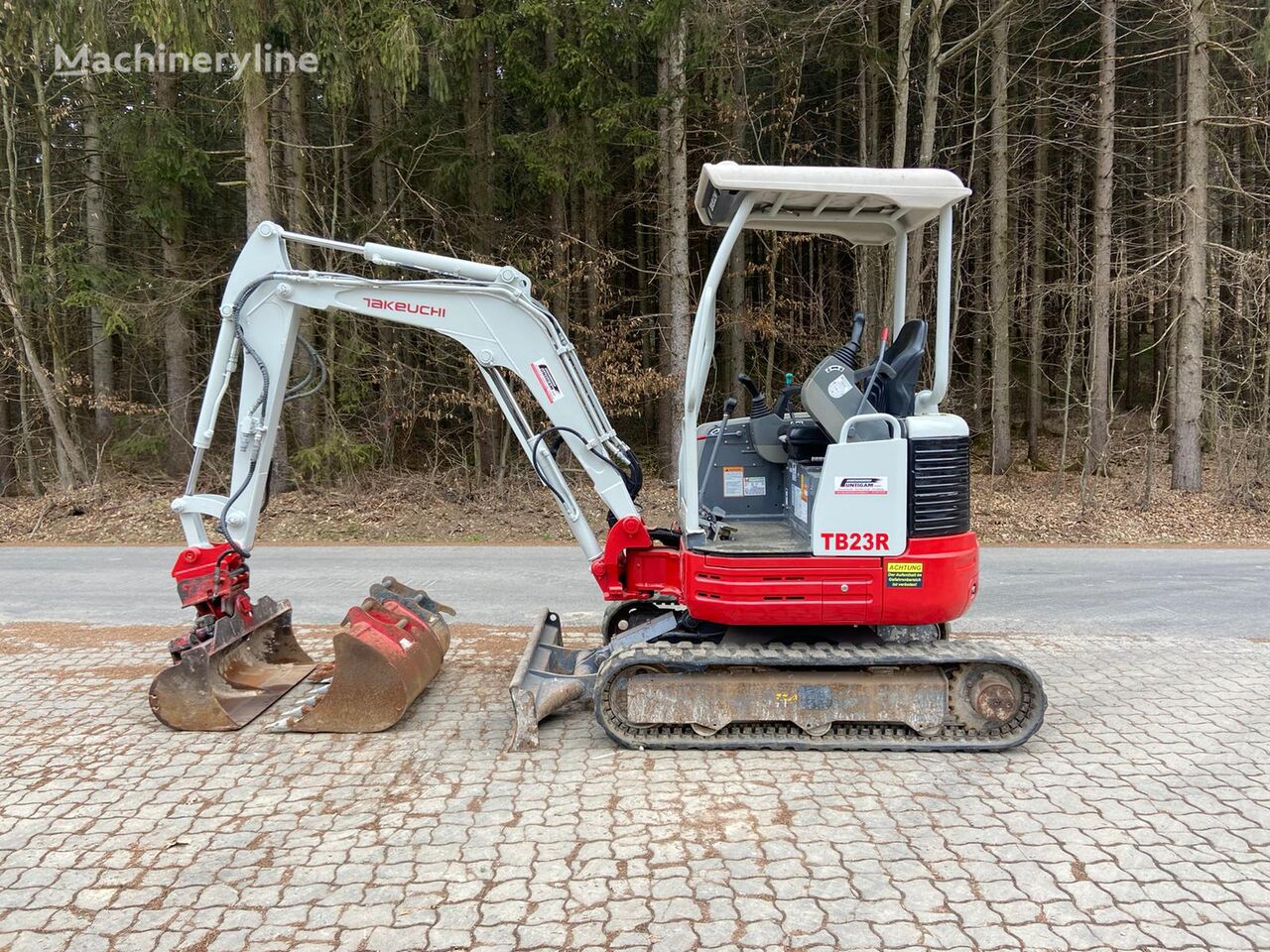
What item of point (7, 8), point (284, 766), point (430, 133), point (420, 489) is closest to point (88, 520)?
point (420, 489)

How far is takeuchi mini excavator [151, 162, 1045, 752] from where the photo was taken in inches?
177

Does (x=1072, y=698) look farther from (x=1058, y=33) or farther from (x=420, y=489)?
(x=1058, y=33)

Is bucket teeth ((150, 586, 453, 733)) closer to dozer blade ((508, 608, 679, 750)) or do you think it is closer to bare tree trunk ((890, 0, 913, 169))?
dozer blade ((508, 608, 679, 750))

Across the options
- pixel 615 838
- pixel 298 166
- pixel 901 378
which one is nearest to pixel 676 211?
pixel 298 166

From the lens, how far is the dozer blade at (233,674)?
4.86m

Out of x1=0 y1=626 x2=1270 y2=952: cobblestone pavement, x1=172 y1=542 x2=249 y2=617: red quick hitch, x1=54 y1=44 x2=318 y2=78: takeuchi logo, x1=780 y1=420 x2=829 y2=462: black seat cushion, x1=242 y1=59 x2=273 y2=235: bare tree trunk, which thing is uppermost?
x1=54 y1=44 x2=318 y2=78: takeuchi logo

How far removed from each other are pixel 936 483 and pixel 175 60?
A: 50.5 ft

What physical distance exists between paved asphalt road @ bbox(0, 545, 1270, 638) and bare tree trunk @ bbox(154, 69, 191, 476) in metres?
5.48

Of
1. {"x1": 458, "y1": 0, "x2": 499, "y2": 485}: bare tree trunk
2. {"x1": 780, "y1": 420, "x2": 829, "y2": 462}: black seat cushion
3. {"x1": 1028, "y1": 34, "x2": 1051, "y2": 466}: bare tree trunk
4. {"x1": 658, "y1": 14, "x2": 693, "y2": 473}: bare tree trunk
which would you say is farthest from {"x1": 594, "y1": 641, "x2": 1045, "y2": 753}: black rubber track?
{"x1": 1028, "y1": 34, "x2": 1051, "y2": 466}: bare tree trunk

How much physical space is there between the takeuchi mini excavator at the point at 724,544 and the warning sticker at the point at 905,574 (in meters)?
0.01

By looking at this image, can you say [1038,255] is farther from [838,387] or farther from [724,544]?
[724,544]

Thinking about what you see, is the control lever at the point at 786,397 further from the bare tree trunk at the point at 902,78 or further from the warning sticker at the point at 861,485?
the bare tree trunk at the point at 902,78

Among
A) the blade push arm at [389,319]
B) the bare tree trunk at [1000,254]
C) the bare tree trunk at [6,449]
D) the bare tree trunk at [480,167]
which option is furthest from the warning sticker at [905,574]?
the bare tree trunk at [6,449]

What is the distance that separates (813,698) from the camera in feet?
14.9
